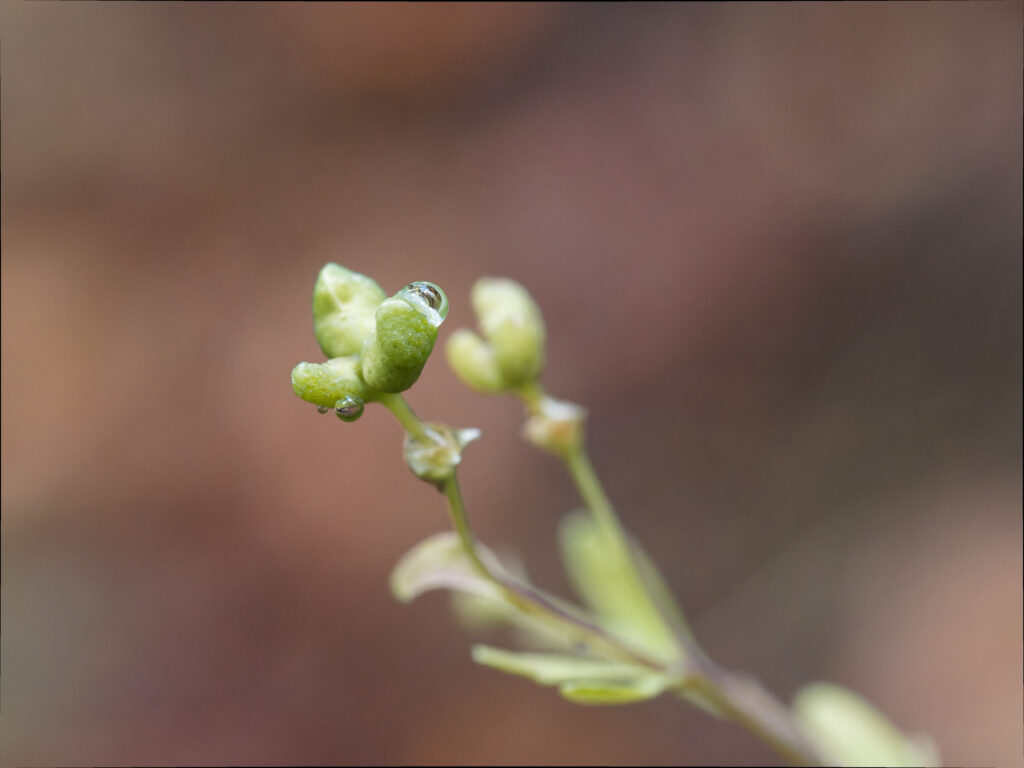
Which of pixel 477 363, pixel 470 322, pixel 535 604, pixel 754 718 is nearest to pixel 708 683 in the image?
pixel 754 718

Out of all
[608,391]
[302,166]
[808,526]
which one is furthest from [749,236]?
[302,166]

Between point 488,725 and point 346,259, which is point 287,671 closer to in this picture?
point 488,725

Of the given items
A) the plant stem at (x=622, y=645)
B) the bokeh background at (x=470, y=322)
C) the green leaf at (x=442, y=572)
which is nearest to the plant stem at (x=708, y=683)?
the plant stem at (x=622, y=645)

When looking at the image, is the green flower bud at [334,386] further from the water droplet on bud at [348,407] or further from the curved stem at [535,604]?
the curved stem at [535,604]

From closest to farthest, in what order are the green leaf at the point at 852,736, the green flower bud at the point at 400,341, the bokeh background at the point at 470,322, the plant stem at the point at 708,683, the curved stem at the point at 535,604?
the green flower bud at the point at 400,341 → the curved stem at the point at 535,604 → the plant stem at the point at 708,683 → the green leaf at the point at 852,736 → the bokeh background at the point at 470,322

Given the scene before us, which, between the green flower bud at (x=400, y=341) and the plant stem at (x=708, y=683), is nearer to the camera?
the green flower bud at (x=400, y=341)

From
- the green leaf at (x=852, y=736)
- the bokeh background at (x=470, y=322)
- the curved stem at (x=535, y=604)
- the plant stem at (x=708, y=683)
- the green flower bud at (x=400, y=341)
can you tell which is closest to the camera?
the green flower bud at (x=400, y=341)

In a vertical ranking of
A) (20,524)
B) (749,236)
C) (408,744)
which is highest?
(749,236)
